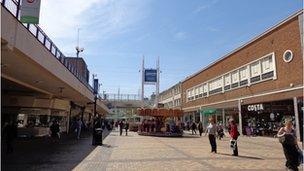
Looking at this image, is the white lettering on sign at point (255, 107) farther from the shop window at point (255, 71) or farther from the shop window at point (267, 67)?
the shop window at point (267, 67)

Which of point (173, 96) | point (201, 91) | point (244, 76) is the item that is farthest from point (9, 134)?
point (173, 96)

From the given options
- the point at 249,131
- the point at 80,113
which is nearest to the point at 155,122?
the point at 249,131

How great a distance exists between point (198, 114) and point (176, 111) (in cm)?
1537

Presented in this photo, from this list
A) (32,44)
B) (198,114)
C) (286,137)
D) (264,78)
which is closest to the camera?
(286,137)

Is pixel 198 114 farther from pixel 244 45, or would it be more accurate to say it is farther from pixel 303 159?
pixel 303 159

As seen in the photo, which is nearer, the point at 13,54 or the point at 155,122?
the point at 13,54

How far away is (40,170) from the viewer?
12.1 m

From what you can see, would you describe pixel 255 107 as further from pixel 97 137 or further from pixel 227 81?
pixel 97 137

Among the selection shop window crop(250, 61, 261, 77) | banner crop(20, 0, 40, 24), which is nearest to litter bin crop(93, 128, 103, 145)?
banner crop(20, 0, 40, 24)

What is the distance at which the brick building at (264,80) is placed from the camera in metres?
28.3

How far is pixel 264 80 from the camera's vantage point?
1315 inches

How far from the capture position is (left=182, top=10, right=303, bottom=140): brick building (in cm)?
2831

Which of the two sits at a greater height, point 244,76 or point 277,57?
point 277,57

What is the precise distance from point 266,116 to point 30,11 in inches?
987
